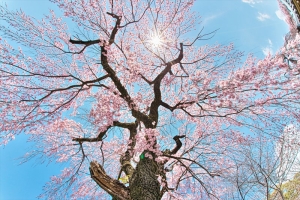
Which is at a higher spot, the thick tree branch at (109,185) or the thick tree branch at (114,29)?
the thick tree branch at (114,29)

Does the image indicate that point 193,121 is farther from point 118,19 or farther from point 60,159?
point 60,159

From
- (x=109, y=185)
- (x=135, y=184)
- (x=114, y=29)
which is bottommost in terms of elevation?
(x=109, y=185)

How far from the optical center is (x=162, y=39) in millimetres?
6719

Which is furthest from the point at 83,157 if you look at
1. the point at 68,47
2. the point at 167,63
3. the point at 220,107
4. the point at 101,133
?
the point at 220,107

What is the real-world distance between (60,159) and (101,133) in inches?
90.6

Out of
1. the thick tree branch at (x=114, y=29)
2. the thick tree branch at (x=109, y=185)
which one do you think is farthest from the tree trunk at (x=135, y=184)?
the thick tree branch at (x=114, y=29)

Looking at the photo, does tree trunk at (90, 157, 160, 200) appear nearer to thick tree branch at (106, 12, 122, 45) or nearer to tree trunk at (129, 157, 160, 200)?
tree trunk at (129, 157, 160, 200)

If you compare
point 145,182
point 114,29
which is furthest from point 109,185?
point 114,29

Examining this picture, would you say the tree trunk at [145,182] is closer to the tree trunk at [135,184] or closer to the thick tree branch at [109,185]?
the tree trunk at [135,184]

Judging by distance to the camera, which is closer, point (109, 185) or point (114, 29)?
point (109, 185)

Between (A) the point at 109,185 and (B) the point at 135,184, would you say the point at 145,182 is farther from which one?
(A) the point at 109,185

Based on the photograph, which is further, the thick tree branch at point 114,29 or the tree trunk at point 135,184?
the thick tree branch at point 114,29

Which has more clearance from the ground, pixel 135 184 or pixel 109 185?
pixel 135 184

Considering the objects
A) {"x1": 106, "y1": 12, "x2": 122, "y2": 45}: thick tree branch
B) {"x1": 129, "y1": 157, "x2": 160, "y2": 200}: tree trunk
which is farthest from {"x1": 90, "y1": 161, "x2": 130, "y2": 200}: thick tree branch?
{"x1": 106, "y1": 12, "x2": 122, "y2": 45}: thick tree branch
